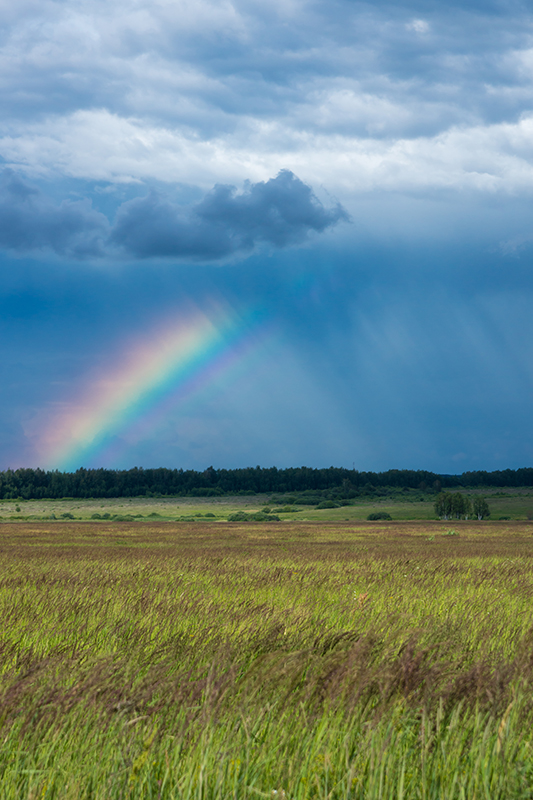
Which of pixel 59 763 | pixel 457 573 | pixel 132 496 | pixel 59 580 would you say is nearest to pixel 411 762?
pixel 59 763

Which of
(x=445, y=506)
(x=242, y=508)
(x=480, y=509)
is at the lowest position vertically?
(x=242, y=508)

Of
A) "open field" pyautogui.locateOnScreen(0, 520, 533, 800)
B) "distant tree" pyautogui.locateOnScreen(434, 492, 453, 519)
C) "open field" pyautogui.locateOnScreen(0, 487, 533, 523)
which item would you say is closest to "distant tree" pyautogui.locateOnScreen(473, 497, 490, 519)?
"open field" pyautogui.locateOnScreen(0, 487, 533, 523)

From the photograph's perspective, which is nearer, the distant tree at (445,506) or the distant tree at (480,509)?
the distant tree at (445,506)

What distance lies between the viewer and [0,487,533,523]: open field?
101 m

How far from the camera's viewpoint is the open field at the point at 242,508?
3979 inches

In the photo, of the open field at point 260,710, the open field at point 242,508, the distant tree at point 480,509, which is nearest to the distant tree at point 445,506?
the open field at point 242,508

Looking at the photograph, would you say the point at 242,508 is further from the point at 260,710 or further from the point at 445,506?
the point at 260,710

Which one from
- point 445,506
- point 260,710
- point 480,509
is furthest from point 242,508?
point 260,710

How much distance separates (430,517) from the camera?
331ft

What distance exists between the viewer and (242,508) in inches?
5236

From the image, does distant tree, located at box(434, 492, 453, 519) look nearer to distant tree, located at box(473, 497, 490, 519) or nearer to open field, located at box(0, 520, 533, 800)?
distant tree, located at box(473, 497, 490, 519)

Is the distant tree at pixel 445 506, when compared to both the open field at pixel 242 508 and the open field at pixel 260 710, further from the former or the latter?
the open field at pixel 260 710

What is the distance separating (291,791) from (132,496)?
18617 centimetres

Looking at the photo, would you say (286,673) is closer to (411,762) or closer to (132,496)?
(411,762)
